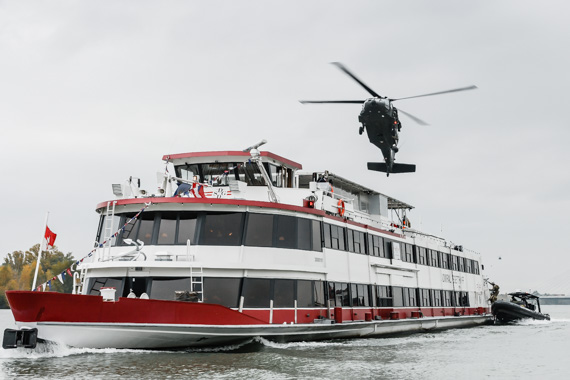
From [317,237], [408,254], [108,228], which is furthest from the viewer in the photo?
[408,254]

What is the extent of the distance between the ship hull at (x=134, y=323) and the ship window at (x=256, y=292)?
0.79 metres

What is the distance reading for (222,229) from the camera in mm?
17141

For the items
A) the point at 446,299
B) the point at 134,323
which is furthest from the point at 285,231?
the point at 446,299

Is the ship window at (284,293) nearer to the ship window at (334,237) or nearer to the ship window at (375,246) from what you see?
the ship window at (334,237)

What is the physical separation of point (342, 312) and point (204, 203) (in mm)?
6569

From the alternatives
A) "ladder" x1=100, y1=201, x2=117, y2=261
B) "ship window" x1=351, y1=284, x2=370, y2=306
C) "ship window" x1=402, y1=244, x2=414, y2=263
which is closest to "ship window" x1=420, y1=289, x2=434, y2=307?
"ship window" x1=402, y1=244, x2=414, y2=263

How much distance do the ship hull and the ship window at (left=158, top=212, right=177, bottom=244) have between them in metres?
2.80

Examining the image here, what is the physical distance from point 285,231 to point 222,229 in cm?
214

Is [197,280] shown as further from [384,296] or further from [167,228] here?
[384,296]

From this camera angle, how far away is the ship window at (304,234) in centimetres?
1848

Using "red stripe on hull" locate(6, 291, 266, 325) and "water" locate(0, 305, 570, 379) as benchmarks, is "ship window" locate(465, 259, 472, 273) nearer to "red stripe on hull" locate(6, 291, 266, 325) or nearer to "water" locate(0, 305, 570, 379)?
"water" locate(0, 305, 570, 379)

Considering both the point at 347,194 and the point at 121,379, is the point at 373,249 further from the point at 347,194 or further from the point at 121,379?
the point at 121,379

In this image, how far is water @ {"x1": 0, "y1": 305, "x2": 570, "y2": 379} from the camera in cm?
1277

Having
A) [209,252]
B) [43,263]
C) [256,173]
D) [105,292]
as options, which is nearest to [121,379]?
[105,292]
